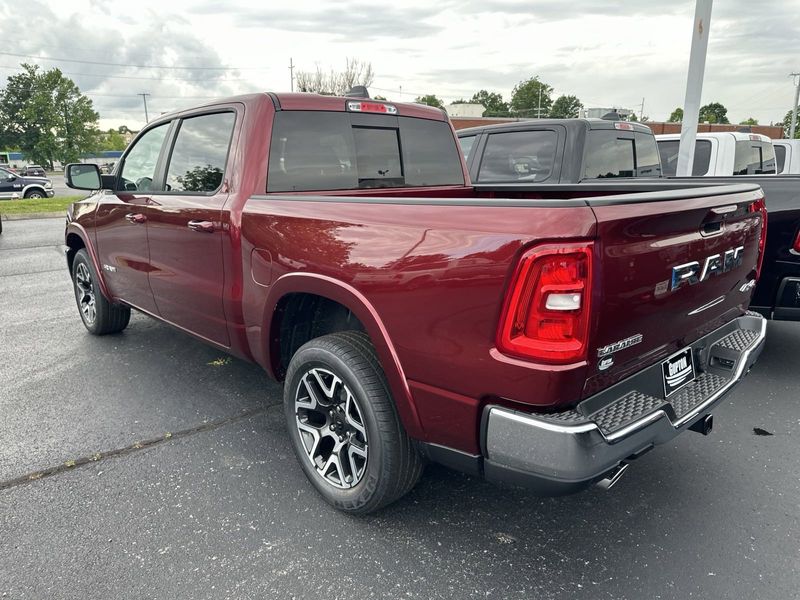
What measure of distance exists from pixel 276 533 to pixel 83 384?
244cm

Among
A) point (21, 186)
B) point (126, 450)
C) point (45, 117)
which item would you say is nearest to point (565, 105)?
point (45, 117)

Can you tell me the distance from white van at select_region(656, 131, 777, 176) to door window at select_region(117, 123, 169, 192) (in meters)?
6.62

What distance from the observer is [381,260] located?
2.21 meters

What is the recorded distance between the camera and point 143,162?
13.5 ft

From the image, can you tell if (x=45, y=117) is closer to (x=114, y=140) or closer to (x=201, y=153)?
(x=114, y=140)

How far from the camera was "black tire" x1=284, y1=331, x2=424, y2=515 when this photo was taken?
2336 millimetres

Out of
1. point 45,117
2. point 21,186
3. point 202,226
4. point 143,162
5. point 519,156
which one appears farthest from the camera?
point 45,117

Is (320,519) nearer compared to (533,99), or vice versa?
(320,519)

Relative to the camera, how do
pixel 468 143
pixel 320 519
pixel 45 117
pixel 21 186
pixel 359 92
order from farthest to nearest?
pixel 45 117
pixel 21 186
pixel 468 143
pixel 359 92
pixel 320 519

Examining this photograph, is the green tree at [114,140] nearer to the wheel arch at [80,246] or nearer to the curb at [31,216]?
the curb at [31,216]

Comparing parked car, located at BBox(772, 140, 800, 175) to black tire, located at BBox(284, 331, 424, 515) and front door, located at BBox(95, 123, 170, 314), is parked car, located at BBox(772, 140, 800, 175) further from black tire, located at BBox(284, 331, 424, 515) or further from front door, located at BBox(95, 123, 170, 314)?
black tire, located at BBox(284, 331, 424, 515)

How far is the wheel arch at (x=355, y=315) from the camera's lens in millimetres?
2219

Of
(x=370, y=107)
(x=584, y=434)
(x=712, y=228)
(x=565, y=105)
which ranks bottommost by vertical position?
(x=584, y=434)

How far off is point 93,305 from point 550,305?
15.5ft
